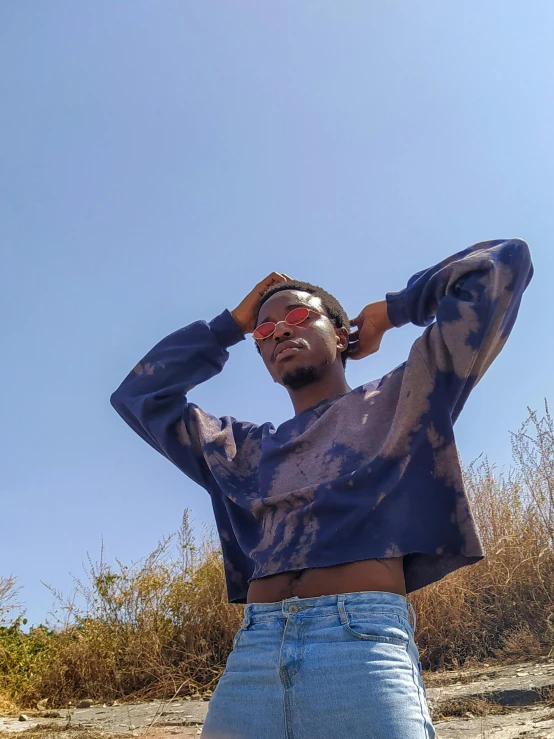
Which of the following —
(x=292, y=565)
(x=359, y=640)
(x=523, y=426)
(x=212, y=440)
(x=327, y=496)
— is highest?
(x=523, y=426)

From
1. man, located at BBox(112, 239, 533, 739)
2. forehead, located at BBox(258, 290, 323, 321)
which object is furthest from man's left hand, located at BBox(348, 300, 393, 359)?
forehead, located at BBox(258, 290, 323, 321)

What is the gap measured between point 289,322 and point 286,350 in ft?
0.39

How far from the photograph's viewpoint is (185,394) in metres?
2.47

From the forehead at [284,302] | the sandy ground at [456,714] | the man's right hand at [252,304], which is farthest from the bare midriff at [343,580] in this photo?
the sandy ground at [456,714]

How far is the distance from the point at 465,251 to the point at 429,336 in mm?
381

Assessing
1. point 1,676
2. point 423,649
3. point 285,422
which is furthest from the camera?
point 1,676

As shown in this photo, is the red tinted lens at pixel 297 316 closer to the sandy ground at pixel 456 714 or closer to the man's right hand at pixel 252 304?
the man's right hand at pixel 252 304

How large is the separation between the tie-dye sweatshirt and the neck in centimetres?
9

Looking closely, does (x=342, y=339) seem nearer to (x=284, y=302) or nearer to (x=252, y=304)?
(x=284, y=302)

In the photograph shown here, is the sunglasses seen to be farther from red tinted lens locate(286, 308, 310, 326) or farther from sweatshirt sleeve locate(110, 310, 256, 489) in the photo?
sweatshirt sleeve locate(110, 310, 256, 489)

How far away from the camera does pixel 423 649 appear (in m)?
4.76

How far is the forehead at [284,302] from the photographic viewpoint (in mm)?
2383

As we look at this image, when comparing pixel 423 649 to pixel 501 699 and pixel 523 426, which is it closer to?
pixel 501 699

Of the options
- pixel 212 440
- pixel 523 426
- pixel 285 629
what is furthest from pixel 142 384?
pixel 523 426
